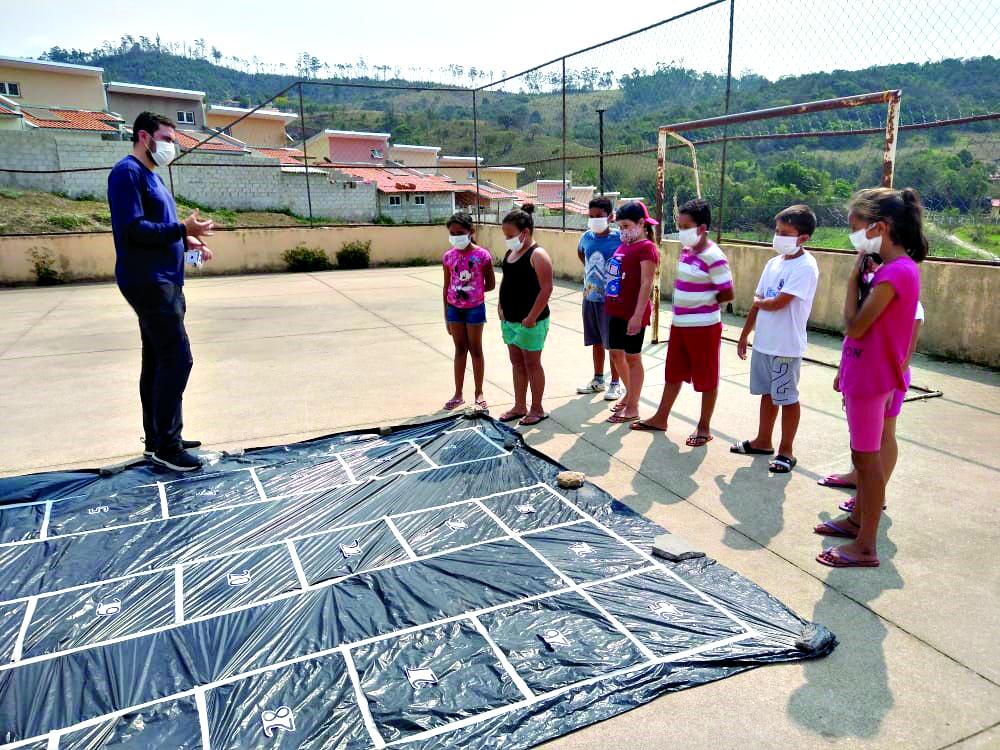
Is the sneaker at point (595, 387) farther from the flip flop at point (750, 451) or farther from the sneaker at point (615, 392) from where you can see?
the flip flop at point (750, 451)

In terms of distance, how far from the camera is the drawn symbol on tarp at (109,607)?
277cm

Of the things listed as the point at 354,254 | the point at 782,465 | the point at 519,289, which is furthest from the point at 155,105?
the point at 782,465

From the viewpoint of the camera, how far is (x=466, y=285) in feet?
16.9

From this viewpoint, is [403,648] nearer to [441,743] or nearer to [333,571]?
[441,743]

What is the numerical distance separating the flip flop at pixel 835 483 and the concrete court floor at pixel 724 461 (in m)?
0.08

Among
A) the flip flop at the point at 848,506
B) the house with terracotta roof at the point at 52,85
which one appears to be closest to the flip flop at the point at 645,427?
the flip flop at the point at 848,506

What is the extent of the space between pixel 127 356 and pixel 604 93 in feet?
29.8

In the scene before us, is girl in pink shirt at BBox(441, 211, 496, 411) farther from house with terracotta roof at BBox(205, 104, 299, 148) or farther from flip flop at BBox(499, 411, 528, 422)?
house with terracotta roof at BBox(205, 104, 299, 148)

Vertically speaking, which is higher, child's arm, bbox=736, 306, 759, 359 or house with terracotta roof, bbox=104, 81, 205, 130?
house with terracotta roof, bbox=104, 81, 205, 130

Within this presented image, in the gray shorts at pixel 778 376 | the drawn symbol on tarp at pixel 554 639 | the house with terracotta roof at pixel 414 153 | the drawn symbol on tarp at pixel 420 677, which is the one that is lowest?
the drawn symbol on tarp at pixel 420 677

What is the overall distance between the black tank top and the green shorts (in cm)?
4

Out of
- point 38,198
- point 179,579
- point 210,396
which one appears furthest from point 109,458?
point 38,198

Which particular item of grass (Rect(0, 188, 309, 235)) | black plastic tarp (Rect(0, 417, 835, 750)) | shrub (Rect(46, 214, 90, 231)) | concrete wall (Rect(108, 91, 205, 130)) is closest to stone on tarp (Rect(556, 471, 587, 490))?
black plastic tarp (Rect(0, 417, 835, 750))

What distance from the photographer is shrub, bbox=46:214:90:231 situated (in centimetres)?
1999
